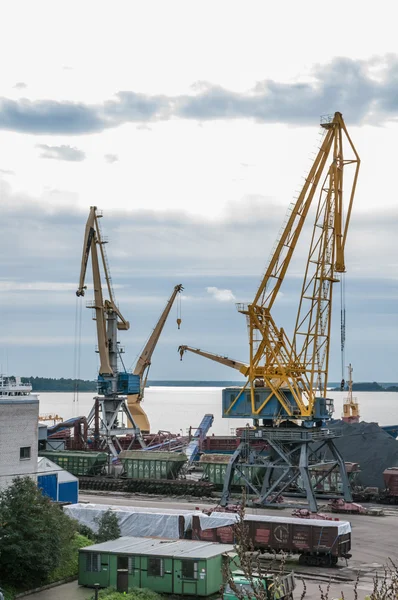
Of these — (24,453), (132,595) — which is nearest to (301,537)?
(132,595)

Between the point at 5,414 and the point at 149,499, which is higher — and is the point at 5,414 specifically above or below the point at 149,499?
above

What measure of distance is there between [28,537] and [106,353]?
158 ft

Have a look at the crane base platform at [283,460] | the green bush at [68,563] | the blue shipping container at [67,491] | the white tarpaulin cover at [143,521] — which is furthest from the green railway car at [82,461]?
the green bush at [68,563]

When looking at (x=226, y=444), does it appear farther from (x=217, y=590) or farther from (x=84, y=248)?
(x=217, y=590)

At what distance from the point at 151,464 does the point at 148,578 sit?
1450 inches

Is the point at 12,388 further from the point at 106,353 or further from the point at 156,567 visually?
the point at 106,353

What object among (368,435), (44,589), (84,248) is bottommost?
(44,589)

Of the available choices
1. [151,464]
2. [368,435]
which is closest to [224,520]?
[151,464]

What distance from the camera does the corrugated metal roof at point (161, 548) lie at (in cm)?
3167

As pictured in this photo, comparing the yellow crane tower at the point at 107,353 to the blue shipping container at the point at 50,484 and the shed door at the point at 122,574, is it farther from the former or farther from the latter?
the shed door at the point at 122,574

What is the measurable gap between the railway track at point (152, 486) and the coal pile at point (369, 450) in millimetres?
12425

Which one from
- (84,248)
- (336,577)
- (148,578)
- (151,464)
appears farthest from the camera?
(84,248)

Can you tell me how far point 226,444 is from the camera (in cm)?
8456

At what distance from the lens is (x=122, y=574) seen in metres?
31.7
